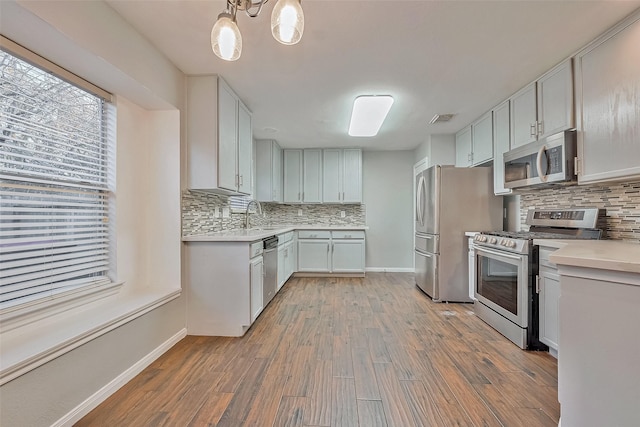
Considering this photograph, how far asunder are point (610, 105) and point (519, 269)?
127 centimetres

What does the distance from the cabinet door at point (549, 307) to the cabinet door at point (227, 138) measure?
2663 mm

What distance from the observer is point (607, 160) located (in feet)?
6.06

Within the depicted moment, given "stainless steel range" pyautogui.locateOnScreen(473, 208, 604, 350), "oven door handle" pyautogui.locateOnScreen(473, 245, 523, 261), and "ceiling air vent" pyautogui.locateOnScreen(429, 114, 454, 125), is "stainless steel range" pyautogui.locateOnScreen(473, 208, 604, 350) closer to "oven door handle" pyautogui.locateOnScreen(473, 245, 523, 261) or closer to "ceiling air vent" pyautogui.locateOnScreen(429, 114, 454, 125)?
"oven door handle" pyautogui.locateOnScreen(473, 245, 523, 261)

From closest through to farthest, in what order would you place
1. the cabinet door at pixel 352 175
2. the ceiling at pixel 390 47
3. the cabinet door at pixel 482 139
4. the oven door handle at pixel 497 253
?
the ceiling at pixel 390 47, the oven door handle at pixel 497 253, the cabinet door at pixel 482 139, the cabinet door at pixel 352 175

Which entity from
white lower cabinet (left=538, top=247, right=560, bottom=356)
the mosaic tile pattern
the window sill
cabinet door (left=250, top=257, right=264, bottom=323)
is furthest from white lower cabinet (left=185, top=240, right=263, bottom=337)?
the mosaic tile pattern

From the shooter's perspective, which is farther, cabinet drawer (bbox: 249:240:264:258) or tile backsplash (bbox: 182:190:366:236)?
tile backsplash (bbox: 182:190:366:236)

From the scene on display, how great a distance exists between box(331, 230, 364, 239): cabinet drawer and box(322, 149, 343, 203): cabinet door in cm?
61

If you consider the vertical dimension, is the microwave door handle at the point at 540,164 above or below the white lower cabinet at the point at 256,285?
above

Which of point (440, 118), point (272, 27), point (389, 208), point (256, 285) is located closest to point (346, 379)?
point (256, 285)

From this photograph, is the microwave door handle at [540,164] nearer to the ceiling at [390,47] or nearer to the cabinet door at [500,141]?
the cabinet door at [500,141]

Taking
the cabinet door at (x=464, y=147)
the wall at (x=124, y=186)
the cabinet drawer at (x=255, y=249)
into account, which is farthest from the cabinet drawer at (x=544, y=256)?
the wall at (x=124, y=186)

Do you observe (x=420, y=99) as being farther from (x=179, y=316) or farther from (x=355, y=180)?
(x=179, y=316)

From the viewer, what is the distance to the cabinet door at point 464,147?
363 centimetres

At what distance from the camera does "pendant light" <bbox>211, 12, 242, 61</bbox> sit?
1132 mm
